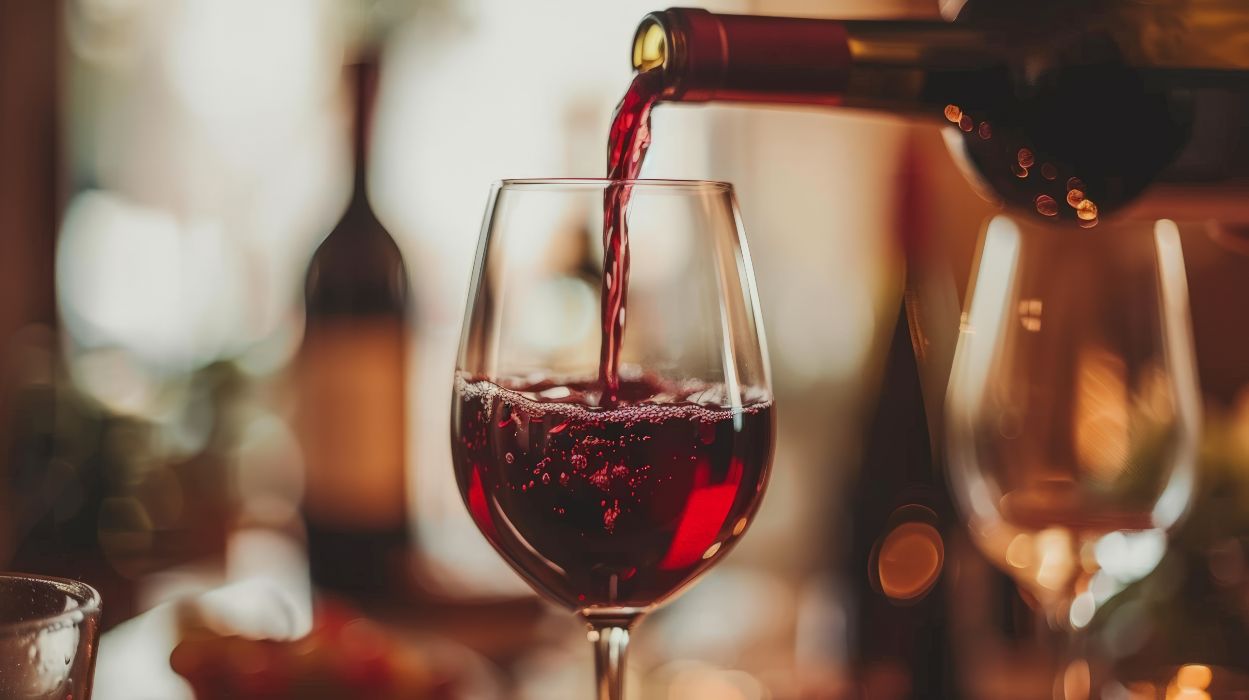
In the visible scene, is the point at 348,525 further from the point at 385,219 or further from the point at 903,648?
the point at 903,648

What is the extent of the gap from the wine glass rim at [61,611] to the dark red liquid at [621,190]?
25cm

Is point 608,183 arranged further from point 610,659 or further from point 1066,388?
point 1066,388

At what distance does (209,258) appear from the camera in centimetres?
226

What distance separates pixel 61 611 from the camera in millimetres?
458

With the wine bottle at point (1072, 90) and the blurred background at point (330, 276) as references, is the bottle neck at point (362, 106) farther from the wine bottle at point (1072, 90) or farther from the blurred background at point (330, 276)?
the wine bottle at point (1072, 90)

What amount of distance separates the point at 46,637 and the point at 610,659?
0.28 metres

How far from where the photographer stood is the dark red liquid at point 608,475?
62cm

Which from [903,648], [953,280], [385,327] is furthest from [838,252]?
[903,648]

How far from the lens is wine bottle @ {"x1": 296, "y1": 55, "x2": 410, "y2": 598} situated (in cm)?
167

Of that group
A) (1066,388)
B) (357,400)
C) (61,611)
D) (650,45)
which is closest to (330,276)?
(357,400)

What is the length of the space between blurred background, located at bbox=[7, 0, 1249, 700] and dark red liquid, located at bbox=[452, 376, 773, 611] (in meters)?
1.01

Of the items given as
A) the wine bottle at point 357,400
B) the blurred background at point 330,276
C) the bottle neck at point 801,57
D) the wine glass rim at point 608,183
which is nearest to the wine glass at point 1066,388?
the bottle neck at point 801,57

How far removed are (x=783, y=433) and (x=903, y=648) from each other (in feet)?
3.00

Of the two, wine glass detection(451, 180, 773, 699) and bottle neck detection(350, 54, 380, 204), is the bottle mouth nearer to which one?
wine glass detection(451, 180, 773, 699)
